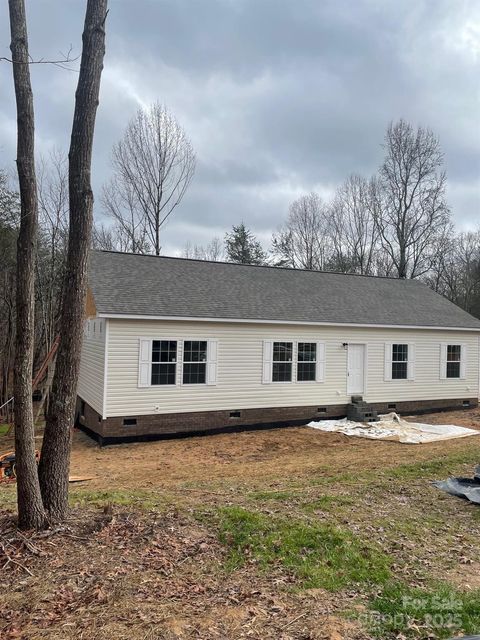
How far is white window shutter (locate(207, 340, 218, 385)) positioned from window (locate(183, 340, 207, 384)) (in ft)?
0.29

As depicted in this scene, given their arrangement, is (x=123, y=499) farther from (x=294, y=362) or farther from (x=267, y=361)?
(x=294, y=362)

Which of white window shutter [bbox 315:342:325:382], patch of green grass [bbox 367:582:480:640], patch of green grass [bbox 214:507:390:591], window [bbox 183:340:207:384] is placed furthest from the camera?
white window shutter [bbox 315:342:325:382]

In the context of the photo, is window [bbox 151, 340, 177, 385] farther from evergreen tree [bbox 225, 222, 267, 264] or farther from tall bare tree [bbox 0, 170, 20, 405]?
evergreen tree [bbox 225, 222, 267, 264]

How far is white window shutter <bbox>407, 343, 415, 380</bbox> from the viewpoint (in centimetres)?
1535

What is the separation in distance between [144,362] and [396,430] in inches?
289

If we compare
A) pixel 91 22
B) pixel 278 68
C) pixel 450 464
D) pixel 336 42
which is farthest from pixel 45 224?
pixel 450 464

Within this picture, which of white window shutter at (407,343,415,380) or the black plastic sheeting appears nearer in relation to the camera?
the black plastic sheeting

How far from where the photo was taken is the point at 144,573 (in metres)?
3.38

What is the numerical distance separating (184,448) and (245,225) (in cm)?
2666

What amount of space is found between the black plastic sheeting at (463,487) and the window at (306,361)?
7412 millimetres

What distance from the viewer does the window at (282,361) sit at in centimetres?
1322

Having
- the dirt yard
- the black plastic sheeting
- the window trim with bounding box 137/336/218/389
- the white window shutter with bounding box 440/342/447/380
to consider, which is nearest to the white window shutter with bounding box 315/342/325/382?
the window trim with bounding box 137/336/218/389

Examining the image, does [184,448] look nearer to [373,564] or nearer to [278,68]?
[373,564]

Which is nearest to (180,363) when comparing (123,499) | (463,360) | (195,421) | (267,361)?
(195,421)
